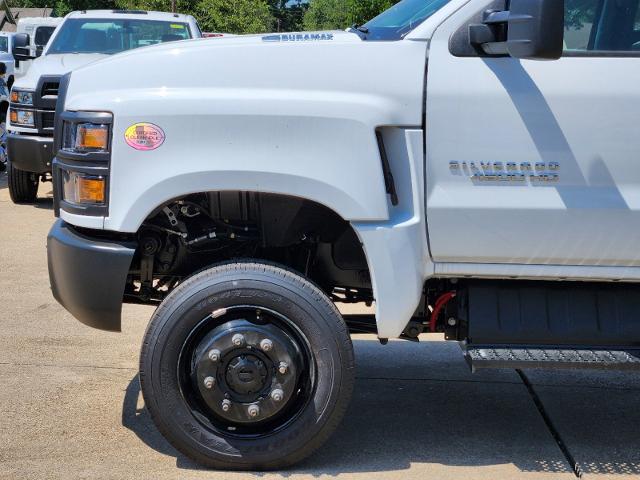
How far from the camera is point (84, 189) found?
3.84m

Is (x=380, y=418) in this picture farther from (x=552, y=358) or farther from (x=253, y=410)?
(x=552, y=358)

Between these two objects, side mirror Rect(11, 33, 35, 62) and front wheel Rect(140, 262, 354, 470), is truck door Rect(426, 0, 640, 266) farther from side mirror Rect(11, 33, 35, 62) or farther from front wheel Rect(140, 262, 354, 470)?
side mirror Rect(11, 33, 35, 62)

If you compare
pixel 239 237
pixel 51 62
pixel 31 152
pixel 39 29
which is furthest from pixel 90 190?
pixel 39 29

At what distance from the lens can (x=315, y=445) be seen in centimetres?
392

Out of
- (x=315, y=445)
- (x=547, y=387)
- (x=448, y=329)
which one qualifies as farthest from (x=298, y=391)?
(x=547, y=387)

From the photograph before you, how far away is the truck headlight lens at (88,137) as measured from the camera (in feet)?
12.4

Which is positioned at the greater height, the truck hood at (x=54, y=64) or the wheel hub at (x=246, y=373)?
the truck hood at (x=54, y=64)

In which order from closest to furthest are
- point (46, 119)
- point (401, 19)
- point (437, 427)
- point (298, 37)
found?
point (298, 37)
point (401, 19)
point (437, 427)
point (46, 119)

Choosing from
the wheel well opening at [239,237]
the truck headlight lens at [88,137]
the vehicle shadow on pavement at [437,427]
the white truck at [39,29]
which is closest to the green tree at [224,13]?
the white truck at [39,29]

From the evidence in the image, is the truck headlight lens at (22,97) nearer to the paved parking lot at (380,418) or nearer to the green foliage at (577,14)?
the paved parking lot at (380,418)

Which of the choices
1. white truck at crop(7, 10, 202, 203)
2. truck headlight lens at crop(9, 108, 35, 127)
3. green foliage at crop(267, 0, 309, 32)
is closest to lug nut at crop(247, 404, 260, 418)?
white truck at crop(7, 10, 202, 203)

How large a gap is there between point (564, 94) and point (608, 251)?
65cm

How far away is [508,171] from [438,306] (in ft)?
2.41

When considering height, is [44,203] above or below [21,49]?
below
